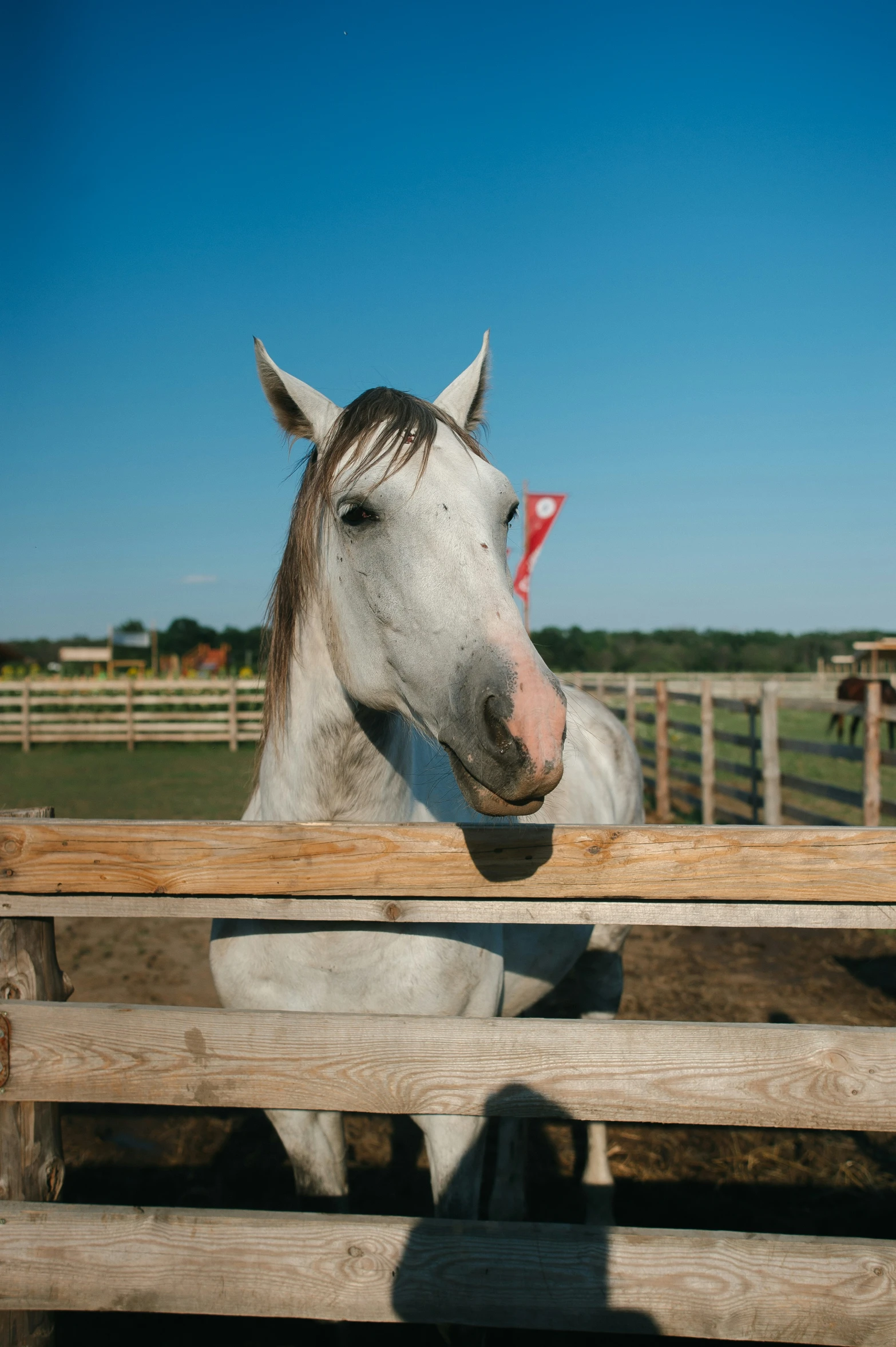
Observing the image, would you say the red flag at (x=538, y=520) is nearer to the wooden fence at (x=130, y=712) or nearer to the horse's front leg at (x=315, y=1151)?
the horse's front leg at (x=315, y=1151)

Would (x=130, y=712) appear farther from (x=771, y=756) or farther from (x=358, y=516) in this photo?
(x=358, y=516)

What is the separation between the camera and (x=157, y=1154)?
3.47 m

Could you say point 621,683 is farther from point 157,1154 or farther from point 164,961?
point 157,1154

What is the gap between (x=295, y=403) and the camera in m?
2.05

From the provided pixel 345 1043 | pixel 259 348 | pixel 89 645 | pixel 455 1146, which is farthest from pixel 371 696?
pixel 89 645

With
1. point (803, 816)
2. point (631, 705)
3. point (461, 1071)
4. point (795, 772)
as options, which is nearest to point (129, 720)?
point (631, 705)

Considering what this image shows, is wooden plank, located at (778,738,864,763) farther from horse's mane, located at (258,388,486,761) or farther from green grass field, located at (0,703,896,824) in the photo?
horse's mane, located at (258,388,486,761)

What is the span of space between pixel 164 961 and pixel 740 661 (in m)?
59.4

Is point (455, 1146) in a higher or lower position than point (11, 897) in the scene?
lower

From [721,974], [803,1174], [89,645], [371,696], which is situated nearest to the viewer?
[371,696]

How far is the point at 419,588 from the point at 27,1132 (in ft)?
5.26

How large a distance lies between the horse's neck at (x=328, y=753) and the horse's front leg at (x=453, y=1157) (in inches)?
31.1

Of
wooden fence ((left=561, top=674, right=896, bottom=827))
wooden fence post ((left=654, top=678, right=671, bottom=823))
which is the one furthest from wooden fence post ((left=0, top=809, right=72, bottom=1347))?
wooden fence post ((left=654, top=678, right=671, bottom=823))

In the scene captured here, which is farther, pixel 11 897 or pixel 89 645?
pixel 89 645
